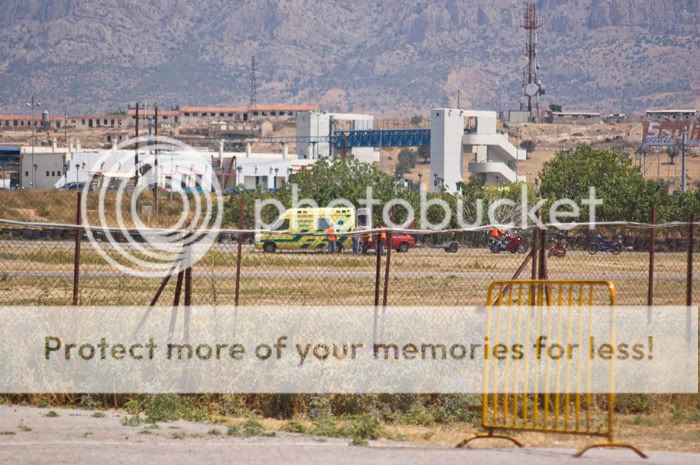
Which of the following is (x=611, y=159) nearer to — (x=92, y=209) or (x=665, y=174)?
(x=92, y=209)

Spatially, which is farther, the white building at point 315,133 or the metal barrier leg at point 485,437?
the white building at point 315,133

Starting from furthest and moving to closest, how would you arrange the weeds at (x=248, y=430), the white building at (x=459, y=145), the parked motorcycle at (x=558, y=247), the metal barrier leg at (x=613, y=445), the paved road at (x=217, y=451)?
the white building at (x=459, y=145) < the parked motorcycle at (x=558, y=247) < the weeds at (x=248, y=430) < the metal barrier leg at (x=613, y=445) < the paved road at (x=217, y=451)

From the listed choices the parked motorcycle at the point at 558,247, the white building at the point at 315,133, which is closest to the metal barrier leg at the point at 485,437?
the parked motorcycle at the point at 558,247

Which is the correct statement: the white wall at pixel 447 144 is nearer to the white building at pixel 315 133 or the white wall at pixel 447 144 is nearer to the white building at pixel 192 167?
the white building at pixel 192 167

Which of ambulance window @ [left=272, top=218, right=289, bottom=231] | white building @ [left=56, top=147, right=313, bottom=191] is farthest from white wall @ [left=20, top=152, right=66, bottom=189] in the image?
ambulance window @ [left=272, top=218, right=289, bottom=231]

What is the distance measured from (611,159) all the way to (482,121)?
31.1 meters

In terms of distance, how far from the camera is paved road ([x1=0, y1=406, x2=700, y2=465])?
417 inches

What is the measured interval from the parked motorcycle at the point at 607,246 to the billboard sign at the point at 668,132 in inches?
5268

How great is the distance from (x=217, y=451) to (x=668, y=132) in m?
164

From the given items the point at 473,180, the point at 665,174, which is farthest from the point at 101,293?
the point at 665,174

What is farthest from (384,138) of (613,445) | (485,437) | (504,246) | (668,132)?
(613,445)

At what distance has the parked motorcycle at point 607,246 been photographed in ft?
71.8

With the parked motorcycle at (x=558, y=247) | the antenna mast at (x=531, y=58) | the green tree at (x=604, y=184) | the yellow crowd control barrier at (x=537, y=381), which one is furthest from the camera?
the antenna mast at (x=531, y=58)

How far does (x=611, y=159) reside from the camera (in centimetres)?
7950
